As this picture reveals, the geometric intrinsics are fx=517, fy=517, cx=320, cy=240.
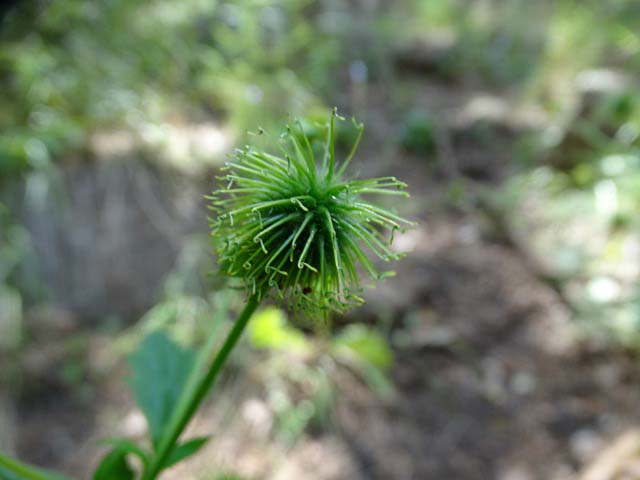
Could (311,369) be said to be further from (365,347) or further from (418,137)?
(418,137)

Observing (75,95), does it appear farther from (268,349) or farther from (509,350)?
(509,350)

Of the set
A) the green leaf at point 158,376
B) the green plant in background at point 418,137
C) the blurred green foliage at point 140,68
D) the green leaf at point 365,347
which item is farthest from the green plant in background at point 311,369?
the green plant in background at point 418,137

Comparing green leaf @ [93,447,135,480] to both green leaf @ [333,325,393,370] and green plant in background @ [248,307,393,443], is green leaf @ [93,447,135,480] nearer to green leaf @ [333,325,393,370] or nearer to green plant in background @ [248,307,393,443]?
green plant in background @ [248,307,393,443]

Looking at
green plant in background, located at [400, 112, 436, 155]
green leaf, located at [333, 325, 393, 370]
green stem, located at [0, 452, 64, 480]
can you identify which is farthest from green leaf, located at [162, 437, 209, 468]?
green plant in background, located at [400, 112, 436, 155]

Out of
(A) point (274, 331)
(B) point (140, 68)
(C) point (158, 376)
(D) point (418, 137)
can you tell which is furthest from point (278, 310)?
(D) point (418, 137)

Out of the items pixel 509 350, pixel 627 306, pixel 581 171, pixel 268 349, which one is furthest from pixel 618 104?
pixel 268 349

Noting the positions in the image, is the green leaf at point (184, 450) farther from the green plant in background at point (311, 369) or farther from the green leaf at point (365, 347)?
the green leaf at point (365, 347)

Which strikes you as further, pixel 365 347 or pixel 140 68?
pixel 140 68
